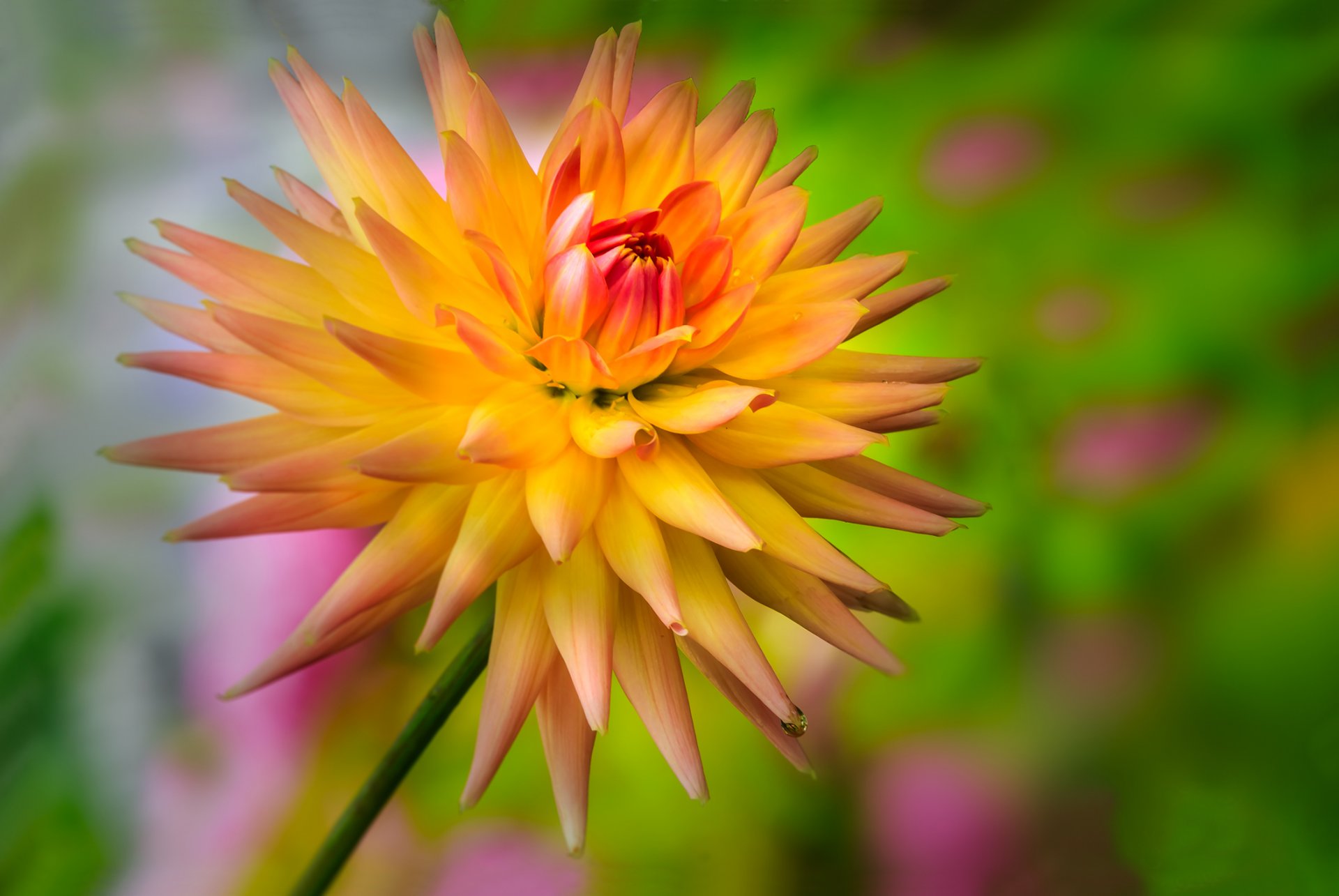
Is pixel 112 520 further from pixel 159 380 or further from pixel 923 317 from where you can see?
pixel 923 317

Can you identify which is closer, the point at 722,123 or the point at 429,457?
the point at 429,457

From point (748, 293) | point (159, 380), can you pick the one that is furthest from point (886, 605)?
point (159, 380)

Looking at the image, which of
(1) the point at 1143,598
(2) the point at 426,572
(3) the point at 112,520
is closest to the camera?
(2) the point at 426,572

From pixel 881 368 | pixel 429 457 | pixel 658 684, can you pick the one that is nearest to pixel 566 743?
pixel 658 684

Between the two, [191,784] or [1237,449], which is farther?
[1237,449]

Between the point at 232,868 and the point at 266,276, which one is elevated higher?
the point at 266,276

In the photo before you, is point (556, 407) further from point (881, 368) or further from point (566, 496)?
point (881, 368)

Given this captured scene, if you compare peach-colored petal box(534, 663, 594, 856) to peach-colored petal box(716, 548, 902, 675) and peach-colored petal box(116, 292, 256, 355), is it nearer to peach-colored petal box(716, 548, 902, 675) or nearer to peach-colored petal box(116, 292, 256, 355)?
peach-colored petal box(716, 548, 902, 675)
